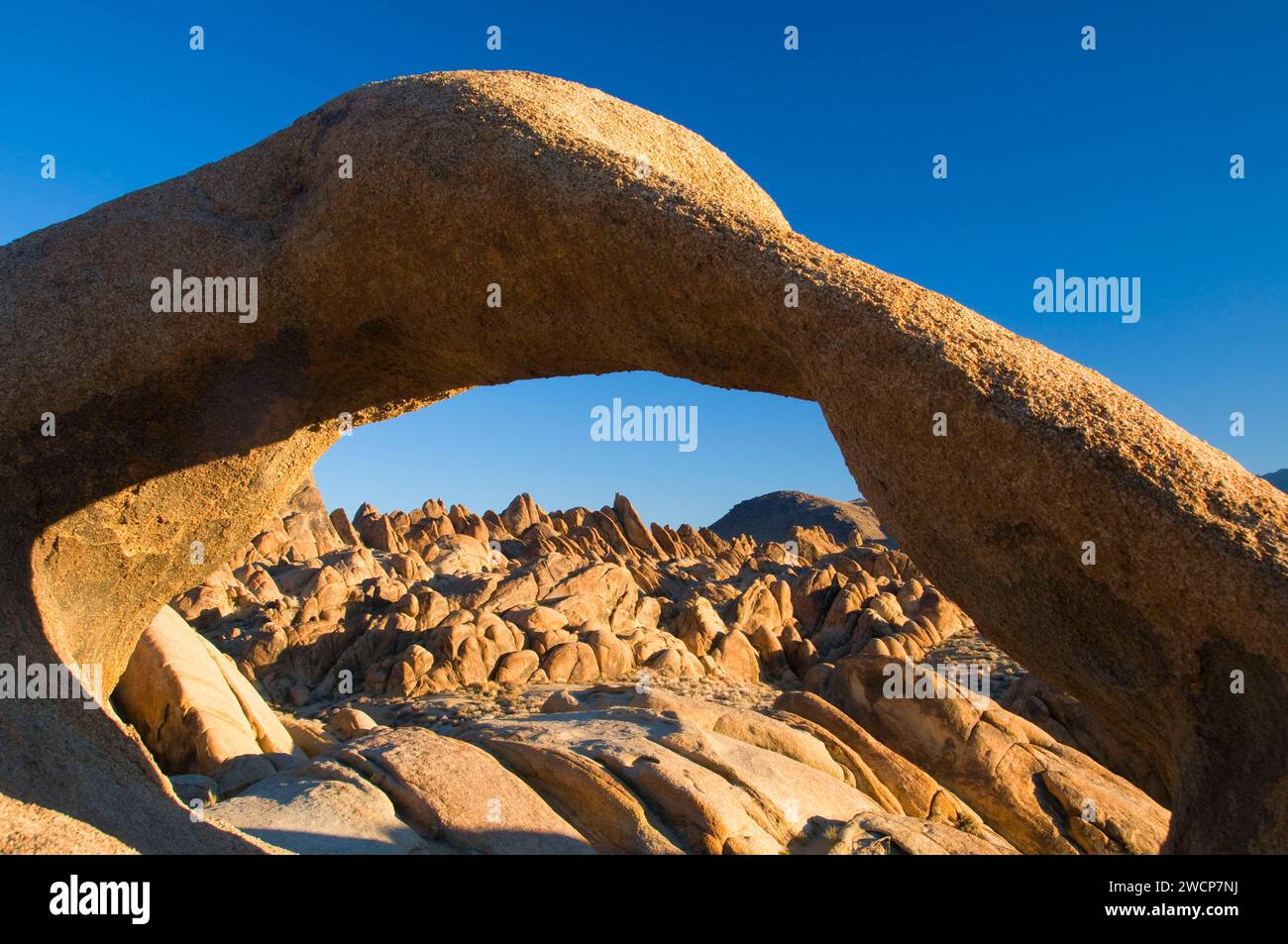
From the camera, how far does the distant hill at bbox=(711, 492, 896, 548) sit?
249 ft

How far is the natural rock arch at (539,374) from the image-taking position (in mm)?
3414

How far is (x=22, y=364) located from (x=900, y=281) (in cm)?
491

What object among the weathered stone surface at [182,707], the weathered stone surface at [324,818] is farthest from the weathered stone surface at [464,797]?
the weathered stone surface at [182,707]

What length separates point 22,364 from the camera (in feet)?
17.1

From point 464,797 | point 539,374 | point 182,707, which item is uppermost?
point 539,374

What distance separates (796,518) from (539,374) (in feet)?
254

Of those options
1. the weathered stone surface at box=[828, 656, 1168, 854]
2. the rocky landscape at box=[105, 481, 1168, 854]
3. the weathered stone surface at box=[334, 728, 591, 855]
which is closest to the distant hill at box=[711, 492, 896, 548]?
the rocky landscape at box=[105, 481, 1168, 854]

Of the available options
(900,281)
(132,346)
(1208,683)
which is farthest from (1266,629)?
(132,346)

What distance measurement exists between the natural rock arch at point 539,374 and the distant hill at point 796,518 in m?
64.7

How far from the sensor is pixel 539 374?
5.84 m

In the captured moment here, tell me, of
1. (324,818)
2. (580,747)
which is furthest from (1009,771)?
(324,818)

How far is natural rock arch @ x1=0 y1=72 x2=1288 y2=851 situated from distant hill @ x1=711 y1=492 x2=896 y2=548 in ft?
212

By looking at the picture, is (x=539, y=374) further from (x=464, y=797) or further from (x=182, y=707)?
(x=182, y=707)

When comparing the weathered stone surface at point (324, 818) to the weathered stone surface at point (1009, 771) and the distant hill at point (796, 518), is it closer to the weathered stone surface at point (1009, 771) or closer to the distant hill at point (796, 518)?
the weathered stone surface at point (1009, 771)
